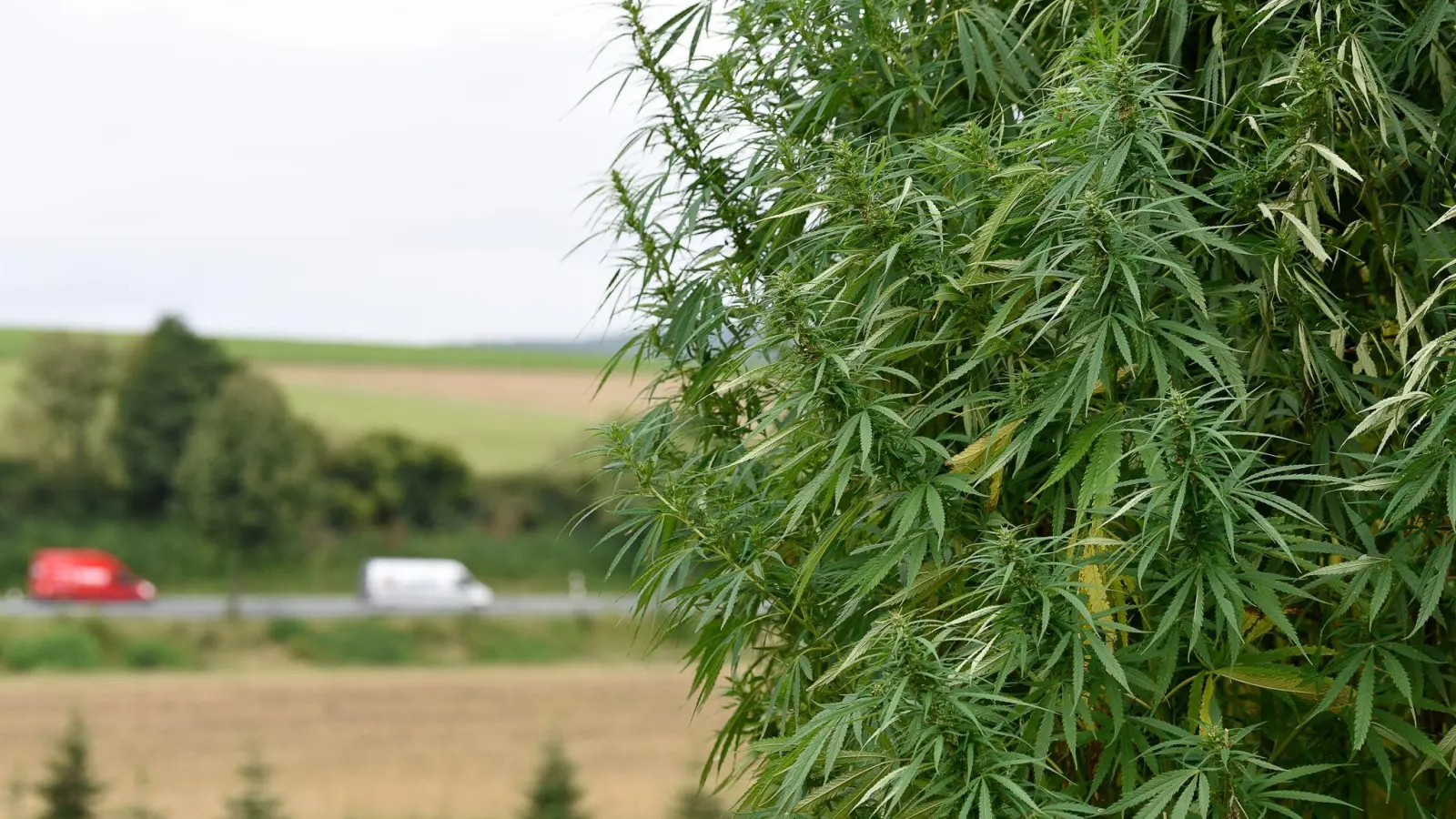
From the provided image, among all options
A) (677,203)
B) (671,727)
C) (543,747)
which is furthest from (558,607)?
(677,203)

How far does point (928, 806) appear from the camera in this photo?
1.97 metres

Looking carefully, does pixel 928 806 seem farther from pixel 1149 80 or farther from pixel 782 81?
pixel 782 81

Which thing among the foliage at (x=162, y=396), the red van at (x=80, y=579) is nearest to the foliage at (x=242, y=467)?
the foliage at (x=162, y=396)

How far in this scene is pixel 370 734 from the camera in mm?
12781

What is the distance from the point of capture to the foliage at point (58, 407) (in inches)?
723

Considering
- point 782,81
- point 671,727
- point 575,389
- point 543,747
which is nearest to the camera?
point 782,81

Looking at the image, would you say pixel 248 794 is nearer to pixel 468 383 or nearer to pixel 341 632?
pixel 341 632

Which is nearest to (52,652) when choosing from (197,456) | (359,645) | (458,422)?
(197,456)

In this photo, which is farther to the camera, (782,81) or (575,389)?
(575,389)

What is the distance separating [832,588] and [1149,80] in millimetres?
1074

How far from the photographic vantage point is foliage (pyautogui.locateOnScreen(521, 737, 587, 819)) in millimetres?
8875

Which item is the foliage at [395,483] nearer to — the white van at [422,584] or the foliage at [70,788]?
the white van at [422,584]

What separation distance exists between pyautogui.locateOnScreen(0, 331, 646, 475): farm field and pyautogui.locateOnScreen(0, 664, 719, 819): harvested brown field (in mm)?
4966

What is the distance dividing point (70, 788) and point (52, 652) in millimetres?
7571
